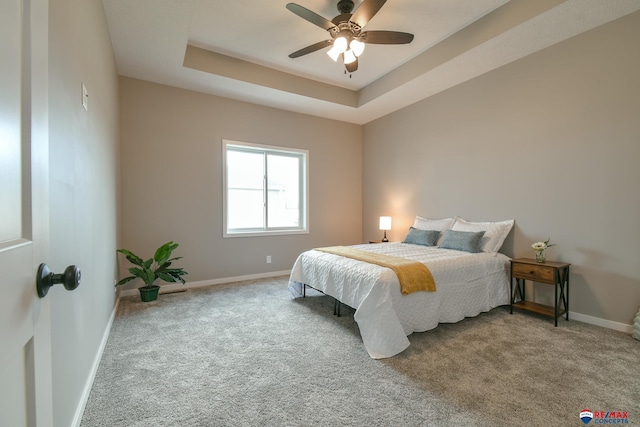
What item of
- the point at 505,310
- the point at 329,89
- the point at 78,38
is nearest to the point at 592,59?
the point at 505,310

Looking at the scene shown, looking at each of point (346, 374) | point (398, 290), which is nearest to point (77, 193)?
point (346, 374)

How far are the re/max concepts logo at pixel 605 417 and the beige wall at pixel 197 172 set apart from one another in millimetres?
3940

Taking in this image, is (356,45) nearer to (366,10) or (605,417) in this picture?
(366,10)

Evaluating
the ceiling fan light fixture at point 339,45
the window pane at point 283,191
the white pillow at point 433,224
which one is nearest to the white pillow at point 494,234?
the white pillow at point 433,224

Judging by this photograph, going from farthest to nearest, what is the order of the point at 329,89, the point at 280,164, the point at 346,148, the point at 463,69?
the point at 346,148, the point at 280,164, the point at 329,89, the point at 463,69

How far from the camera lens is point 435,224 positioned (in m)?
4.20

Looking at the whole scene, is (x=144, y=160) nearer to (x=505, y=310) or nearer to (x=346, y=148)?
(x=346, y=148)

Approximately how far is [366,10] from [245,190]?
10.2 feet

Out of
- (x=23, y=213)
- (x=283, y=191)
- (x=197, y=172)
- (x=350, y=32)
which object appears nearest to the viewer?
(x=23, y=213)

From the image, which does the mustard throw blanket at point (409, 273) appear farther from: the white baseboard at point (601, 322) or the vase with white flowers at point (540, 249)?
the white baseboard at point (601, 322)

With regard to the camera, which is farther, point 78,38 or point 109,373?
point 109,373

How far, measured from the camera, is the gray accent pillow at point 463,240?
11.1 feet

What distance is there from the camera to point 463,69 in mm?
3553

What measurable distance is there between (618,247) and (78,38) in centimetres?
456
